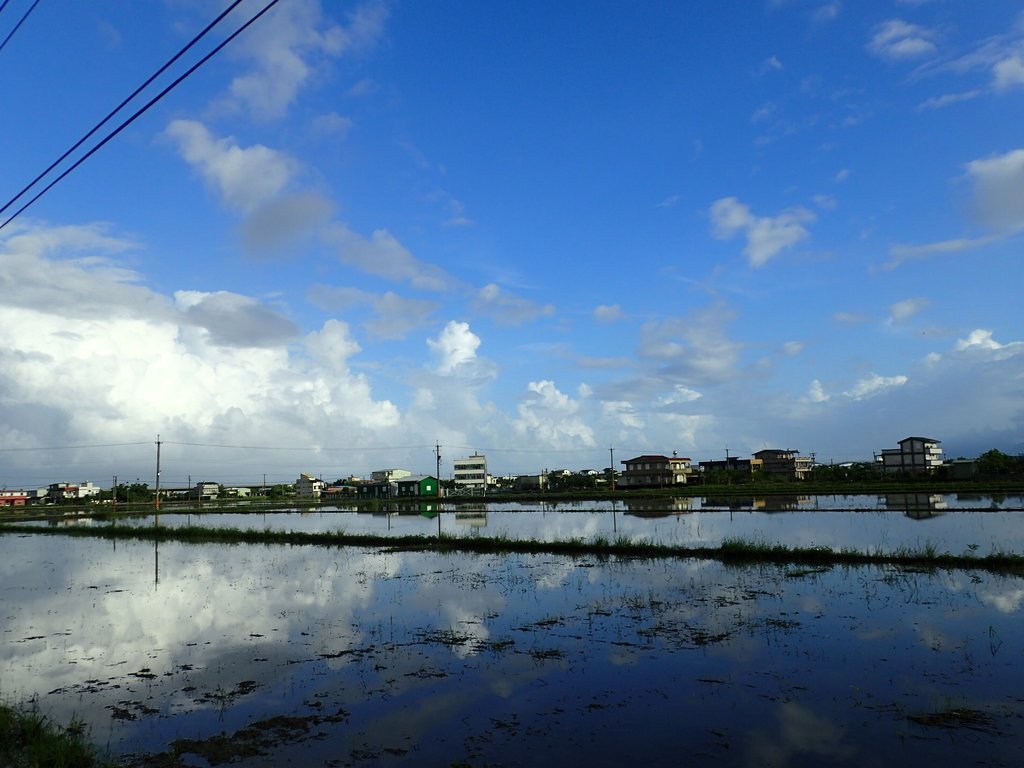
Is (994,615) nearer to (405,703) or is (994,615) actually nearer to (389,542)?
(405,703)

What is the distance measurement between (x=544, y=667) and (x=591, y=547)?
13.7 metres

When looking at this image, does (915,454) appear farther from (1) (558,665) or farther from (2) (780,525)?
(1) (558,665)

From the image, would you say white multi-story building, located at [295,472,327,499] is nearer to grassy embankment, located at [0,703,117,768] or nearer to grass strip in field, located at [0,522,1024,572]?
grass strip in field, located at [0,522,1024,572]

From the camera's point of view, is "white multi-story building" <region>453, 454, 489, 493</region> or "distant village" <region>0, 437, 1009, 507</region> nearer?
"distant village" <region>0, 437, 1009, 507</region>

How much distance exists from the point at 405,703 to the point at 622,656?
3.87 meters

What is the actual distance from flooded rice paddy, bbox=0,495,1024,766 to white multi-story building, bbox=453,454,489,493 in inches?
3938

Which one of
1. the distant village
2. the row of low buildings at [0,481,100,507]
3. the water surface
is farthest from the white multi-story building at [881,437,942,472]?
the row of low buildings at [0,481,100,507]

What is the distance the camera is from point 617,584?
16734 mm

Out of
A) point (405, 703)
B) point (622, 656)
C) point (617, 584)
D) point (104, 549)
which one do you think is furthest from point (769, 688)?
point (104, 549)

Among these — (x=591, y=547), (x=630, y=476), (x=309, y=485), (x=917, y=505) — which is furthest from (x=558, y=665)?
(x=309, y=485)

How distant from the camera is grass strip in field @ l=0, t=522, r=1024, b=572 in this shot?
1781cm

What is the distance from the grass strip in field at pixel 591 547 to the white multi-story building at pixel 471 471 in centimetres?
8130

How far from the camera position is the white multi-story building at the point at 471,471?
Result: 11856 centimetres

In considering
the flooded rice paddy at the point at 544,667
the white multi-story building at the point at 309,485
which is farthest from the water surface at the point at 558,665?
the white multi-story building at the point at 309,485
